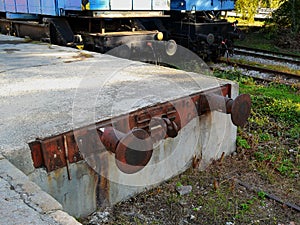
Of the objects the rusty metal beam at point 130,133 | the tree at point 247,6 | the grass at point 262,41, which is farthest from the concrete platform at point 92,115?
the tree at point 247,6

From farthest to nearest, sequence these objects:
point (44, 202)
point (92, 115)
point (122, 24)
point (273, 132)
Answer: point (122, 24), point (273, 132), point (92, 115), point (44, 202)

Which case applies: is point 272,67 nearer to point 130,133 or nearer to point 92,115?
point 92,115

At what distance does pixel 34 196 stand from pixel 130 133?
31.9 inches

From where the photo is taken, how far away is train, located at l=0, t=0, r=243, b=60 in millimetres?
7918

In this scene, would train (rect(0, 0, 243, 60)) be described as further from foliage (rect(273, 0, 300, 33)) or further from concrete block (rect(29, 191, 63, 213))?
concrete block (rect(29, 191, 63, 213))

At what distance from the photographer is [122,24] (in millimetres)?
8953

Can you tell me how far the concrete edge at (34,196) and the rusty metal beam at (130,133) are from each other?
0.89ft

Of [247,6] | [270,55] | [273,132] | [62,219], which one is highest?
[247,6]

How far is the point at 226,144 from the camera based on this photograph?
14.3ft

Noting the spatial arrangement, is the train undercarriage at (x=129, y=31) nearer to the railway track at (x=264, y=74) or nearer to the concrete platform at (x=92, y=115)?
the railway track at (x=264, y=74)

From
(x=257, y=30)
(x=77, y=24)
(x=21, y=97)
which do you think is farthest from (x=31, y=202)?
(x=257, y=30)

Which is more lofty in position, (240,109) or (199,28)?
(199,28)

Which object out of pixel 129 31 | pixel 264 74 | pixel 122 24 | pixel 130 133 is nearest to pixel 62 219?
pixel 130 133

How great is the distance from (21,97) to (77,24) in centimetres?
552
